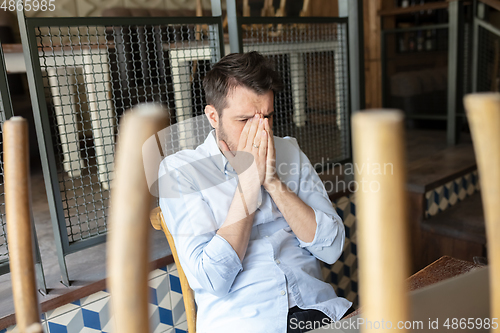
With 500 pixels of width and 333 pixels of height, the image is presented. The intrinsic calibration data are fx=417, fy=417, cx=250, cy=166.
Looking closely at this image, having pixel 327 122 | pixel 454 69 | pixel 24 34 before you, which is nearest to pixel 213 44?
pixel 24 34

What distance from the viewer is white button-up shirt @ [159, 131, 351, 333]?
3.39 feet

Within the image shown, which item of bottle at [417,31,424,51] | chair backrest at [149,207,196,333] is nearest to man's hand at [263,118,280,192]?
chair backrest at [149,207,196,333]

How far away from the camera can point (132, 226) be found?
273 millimetres

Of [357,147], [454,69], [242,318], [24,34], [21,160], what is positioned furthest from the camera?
[454,69]

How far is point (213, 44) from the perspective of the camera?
62.7 inches

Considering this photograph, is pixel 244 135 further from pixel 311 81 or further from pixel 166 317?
pixel 311 81

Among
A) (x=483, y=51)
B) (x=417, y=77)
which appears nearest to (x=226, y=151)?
(x=483, y=51)

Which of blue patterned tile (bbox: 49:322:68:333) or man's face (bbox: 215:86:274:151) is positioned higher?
Result: man's face (bbox: 215:86:274:151)

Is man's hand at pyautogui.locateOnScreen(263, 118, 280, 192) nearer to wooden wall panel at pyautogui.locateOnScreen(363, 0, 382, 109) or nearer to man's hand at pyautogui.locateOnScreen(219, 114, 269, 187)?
man's hand at pyautogui.locateOnScreen(219, 114, 269, 187)

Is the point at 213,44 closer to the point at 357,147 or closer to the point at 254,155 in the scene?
the point at 254,155

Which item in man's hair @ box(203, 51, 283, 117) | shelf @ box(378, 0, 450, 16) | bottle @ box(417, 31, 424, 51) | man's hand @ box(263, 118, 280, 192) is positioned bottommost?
man's hand @ box(263, 118, 280, 192)

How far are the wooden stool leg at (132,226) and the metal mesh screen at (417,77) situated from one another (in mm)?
3623

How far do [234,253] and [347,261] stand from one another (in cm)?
118

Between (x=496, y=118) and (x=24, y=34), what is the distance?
1236 millimetres
